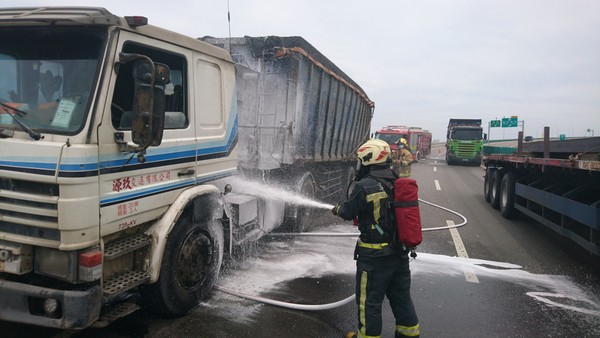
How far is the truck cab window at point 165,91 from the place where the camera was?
9.78 feet

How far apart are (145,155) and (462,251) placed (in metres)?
5.34

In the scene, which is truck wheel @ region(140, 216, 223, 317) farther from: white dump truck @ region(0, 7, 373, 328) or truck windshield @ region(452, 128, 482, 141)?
truck windshield @ region(452, 128, 482, 141)

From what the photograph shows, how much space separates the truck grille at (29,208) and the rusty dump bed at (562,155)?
223 inches

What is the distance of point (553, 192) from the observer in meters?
6.88

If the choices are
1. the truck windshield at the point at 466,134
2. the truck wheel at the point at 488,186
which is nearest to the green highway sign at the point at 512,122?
the truck windshield at the point at 466,134

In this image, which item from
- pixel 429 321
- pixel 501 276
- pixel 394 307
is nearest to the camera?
pixel 394 307

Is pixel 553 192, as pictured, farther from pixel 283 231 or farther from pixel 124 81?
pixel 124 81

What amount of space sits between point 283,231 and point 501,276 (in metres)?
3.56

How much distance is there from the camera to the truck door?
289 centimetres

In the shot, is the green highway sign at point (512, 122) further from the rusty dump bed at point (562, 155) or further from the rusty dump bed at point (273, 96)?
the rusty dump bed at point (273, 96)

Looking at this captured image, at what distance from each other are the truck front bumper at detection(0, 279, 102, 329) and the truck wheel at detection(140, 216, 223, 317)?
810 millimetres

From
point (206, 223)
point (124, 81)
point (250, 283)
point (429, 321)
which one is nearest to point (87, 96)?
point (124, 81)

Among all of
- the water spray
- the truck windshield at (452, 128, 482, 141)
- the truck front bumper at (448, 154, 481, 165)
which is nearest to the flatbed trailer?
the water spray

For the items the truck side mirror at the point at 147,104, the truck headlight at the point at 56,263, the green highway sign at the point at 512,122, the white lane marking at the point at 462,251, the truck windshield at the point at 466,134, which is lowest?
the white lane marking at the point at 462,251
